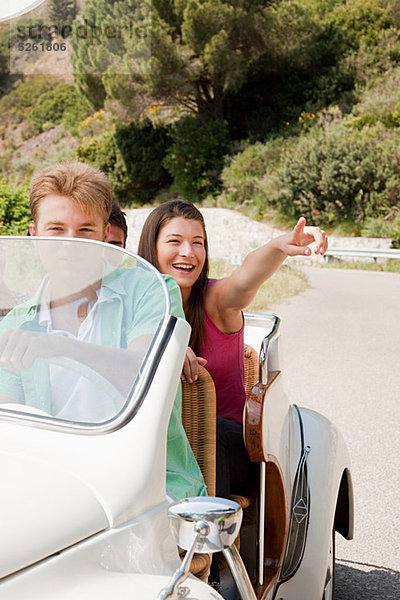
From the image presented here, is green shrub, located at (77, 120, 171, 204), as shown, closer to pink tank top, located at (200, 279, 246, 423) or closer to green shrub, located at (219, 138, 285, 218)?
green shrub, located at (219, 138, 285, 218)

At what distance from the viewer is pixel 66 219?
2006 millimetres

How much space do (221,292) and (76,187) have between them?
3.30 feet

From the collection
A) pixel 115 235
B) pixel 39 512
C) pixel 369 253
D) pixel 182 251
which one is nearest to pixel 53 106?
pixel 369 253

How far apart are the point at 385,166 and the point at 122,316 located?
86.3 feet

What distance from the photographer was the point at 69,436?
139 cm

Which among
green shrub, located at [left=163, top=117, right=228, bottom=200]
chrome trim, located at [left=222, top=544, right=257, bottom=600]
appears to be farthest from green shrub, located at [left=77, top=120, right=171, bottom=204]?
chrome trim, located at [left=222, top=544, right=257, bottom=600]

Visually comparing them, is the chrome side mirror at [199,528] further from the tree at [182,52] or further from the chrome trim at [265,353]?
the tree at [182,52]

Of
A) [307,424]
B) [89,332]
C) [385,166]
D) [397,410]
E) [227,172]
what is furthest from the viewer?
[227,172]

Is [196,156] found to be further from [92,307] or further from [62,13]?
[92,307]

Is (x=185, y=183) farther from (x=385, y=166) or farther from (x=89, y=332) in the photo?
(x=89, y=332)

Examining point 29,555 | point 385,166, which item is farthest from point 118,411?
point 385,166

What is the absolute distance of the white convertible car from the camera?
1.18 m

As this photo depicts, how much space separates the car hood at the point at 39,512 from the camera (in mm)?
1141

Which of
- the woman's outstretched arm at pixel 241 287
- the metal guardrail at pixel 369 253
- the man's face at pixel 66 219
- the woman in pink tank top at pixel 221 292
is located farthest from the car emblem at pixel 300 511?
the metal guardrail at pixel 369 253
